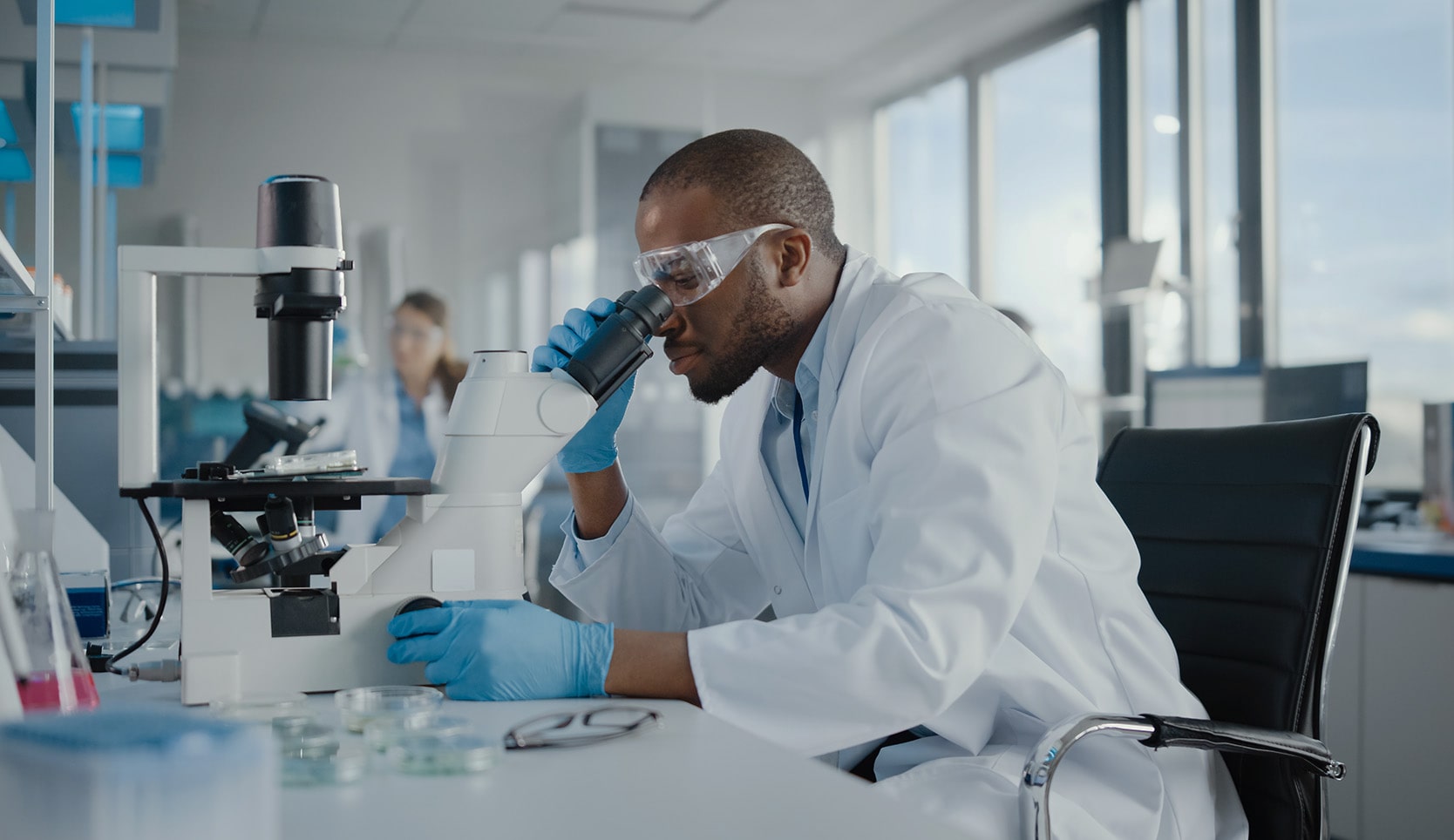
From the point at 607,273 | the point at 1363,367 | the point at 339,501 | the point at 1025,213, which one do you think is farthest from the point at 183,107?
the point at 1363,367

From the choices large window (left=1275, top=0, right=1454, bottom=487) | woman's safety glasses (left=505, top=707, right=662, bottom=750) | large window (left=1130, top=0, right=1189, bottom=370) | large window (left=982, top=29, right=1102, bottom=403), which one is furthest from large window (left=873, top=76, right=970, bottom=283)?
woman's safety glasses (left=505, top=707, right=662, bottom=750)

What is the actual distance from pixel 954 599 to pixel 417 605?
1.61 ft

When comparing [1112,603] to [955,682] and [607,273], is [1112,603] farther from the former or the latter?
[607,273]

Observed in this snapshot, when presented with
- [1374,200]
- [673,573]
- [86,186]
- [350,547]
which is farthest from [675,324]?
[1374,200]

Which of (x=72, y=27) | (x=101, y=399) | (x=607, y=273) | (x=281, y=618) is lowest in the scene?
(x=281, y=618)

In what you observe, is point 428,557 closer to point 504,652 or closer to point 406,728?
point 504,652

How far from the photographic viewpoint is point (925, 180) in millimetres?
5254

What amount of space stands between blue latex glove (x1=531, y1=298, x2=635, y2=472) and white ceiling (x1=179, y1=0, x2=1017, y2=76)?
3358 mm

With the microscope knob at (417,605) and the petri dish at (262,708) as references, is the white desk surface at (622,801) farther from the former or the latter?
the microscope knob at (417,605)

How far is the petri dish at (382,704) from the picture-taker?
830mm

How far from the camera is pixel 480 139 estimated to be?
458cm

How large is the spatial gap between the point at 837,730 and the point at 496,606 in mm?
332

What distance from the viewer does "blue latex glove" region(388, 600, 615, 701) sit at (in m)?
0.97

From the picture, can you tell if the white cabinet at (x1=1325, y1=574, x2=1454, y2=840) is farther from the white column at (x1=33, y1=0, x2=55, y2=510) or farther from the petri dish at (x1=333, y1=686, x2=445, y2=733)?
the white column at (x1=33, y1=0, x2=55, y2=510)
